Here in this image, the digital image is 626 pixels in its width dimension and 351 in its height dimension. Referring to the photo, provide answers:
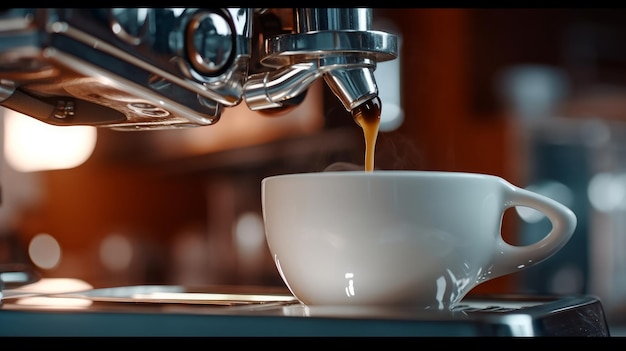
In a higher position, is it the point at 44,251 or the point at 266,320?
the point at 266,320

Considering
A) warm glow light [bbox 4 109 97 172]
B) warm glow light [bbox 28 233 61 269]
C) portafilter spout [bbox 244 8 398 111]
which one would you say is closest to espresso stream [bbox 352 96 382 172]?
portafilter spout [bbox 244 8 398 111]

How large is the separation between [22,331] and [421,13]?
5.73ft

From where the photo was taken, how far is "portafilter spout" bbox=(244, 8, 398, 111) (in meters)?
0.44

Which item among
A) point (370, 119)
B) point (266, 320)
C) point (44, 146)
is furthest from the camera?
point (44, 146)

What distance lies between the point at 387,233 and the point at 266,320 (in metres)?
0.09

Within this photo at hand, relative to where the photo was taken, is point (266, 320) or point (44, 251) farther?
point (44, 251)

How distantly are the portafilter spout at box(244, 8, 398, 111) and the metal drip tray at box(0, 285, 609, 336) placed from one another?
0.39ft

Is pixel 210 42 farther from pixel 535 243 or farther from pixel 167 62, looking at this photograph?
pixel 535 243

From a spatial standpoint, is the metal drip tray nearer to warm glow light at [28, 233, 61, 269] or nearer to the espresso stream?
the espresso stream

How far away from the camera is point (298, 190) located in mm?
422

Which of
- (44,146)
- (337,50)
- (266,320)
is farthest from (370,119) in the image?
(44,146)

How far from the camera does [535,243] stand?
0.44 meters

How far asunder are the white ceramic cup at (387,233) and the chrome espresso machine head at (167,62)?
6cm

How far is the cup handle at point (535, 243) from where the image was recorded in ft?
1.46
